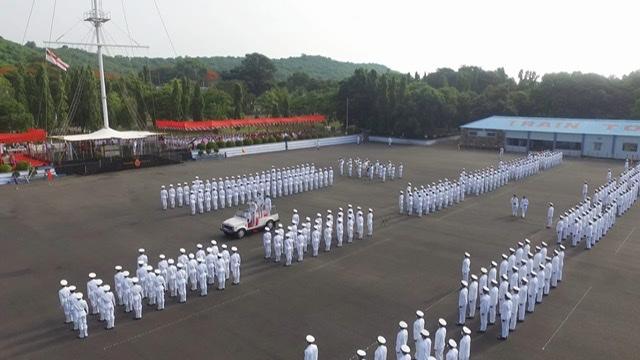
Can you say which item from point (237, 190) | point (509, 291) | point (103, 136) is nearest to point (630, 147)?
point (237, 190)

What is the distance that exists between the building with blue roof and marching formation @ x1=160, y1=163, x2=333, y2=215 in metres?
23.2

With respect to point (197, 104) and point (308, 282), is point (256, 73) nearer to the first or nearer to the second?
point (197, 104)

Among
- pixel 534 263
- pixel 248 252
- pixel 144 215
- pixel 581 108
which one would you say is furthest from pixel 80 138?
pixel 581 108

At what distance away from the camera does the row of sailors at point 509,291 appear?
9.43m

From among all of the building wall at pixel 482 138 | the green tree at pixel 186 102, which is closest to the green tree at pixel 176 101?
the green tree at pixel 186 102

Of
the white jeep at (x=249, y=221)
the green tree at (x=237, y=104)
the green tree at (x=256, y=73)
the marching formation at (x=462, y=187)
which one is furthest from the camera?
the green tree at (x=256, y=73)

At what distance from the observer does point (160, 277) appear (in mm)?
10328

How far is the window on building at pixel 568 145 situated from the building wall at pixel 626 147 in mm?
2536

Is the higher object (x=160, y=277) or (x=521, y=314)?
(x=160, y=277)

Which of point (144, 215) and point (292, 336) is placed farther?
point (144, 215)

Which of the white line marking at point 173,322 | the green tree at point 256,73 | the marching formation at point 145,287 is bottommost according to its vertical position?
the white line marking at point 173,322

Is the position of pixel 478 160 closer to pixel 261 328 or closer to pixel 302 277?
pixel 302 277

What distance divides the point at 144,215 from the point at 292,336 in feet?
38.1

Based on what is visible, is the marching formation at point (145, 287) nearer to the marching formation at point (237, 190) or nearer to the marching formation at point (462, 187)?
the marching formation at point (237, 190)
